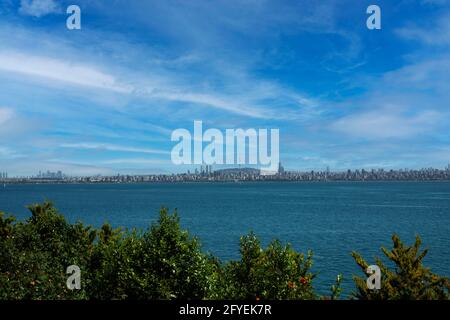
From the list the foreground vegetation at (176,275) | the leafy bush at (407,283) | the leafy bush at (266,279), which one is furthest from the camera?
the leafy bush at (407,283)

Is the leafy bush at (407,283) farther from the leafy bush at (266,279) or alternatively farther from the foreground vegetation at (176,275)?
the leafy bush at (266,279)

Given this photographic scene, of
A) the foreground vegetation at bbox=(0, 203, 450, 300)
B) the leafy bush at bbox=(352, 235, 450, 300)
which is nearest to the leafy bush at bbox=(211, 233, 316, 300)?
the foreground vegetation at bbox=(0, 203, 450, 300)

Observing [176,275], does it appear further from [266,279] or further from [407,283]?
[407,283]

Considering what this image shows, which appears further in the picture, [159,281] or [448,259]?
[448,259]

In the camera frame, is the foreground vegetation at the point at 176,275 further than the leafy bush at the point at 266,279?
No

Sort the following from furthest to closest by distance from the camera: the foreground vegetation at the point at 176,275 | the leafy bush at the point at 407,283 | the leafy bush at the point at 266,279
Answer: the leafy bush at the point at 407,283
the leafy bush at the point at 266,279
the foreground vegetation at the point at 176,275

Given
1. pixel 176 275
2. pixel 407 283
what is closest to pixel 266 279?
pixel 176 275

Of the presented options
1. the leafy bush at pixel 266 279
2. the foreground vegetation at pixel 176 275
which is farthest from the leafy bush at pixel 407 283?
the leafy bush at pixel 266 279

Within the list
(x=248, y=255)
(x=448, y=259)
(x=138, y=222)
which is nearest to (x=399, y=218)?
(x=448, y=259)

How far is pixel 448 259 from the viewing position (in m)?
58.2

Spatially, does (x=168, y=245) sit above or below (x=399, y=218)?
above
